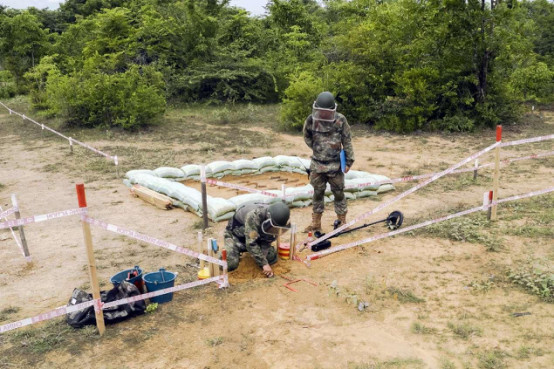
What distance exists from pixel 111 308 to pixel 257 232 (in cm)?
171

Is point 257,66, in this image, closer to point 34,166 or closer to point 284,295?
point 34,166

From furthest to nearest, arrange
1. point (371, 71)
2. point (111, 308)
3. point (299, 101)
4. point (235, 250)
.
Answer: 1. point (371, 71)
2. point (299, 101)
3. point (235, 250)
4. point (111, 308)

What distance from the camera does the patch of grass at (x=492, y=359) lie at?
358 cm

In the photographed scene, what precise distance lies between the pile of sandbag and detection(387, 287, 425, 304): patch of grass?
2.57 m

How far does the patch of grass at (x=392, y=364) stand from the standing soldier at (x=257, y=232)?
1670 millimetres

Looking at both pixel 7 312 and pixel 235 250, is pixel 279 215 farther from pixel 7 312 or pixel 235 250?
pixel 7 312

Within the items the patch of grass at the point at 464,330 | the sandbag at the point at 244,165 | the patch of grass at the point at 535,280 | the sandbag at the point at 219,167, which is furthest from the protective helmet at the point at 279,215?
the sandbag at the point at 244,165

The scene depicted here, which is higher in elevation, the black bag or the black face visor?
the black face visor

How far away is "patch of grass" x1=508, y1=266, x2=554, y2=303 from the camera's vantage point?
458cm

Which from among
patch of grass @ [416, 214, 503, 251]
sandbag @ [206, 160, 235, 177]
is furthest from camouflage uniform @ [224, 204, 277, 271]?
sandbag @ [206, 160, 235, 177]

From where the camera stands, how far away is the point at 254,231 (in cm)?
497

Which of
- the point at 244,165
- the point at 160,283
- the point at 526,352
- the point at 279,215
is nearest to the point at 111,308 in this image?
the point at 160,283

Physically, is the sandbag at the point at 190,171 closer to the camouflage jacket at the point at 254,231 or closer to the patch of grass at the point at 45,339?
the camouflage jacket at the point at 254,231

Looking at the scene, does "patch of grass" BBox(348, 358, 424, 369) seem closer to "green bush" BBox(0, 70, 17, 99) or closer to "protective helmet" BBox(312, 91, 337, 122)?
"protective helmet" BBox(312, 91, 337, 122)
